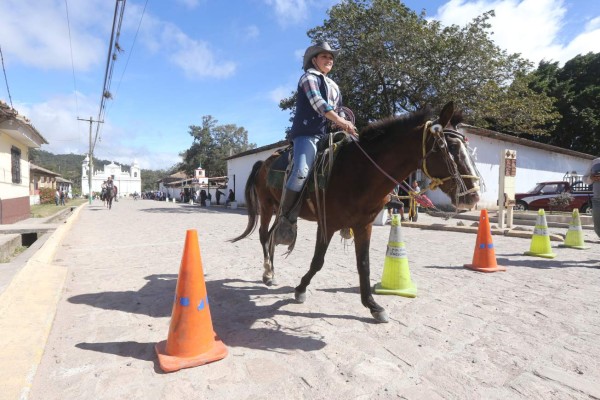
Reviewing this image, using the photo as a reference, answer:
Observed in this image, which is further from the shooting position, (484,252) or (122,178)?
(122,178)

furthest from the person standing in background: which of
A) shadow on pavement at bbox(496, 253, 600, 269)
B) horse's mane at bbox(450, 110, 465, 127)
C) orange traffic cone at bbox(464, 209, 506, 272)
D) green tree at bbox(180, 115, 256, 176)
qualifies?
green tree at bbox(180, 115, 256, 176)

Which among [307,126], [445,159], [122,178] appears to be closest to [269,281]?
[307,126]

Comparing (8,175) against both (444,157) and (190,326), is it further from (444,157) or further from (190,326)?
(444,157)

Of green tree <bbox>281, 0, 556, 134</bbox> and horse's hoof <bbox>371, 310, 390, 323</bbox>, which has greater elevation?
green tree <bbox>281, 0, 556, 134</bbox>

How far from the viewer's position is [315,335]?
115 inches

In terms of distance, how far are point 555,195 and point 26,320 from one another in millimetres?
20106

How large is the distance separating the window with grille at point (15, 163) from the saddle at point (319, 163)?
523 inches

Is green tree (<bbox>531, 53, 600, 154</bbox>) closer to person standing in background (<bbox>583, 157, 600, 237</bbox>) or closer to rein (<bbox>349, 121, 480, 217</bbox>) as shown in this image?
person standing in background (<bbox>583, 157, 600, 237</bbox>)

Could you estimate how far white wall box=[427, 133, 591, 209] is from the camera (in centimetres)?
1800

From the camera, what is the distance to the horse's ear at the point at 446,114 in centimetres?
272

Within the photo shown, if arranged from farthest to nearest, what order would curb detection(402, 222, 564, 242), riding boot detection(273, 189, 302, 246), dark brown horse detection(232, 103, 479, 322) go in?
curb detection(402, 222, 564, 242) → riding boot detection(273, 189, 302, 246) → dark brown horse detection(232, 103, 479, 322)

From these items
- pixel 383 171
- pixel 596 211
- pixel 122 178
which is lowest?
pixel 596 211

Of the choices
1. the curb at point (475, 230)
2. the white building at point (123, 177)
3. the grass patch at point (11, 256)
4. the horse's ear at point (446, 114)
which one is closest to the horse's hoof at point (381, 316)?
the horse's ear at point (446, 114)

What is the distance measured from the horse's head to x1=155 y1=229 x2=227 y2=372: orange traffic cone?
2008mm
